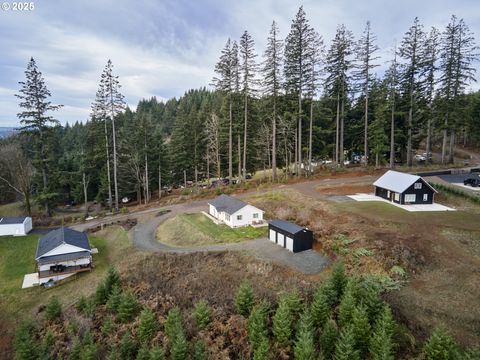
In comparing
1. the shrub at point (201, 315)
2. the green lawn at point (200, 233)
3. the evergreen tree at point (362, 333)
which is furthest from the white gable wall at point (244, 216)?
the evergreen tree at point (362, 333)

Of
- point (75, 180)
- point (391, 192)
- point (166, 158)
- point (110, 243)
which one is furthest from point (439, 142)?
point (75, 180)

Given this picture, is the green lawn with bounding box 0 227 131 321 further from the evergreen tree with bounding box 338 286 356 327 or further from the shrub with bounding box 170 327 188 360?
the evergreen tree with bounding box 338 286 356 327

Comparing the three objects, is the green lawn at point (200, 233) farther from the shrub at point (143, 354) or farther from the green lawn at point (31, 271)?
the shrub at point (143, 354)

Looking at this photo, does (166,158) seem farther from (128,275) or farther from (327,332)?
(327,332)

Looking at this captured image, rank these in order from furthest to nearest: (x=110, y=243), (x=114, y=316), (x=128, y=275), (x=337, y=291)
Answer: (x=110, y=243) → (x=128, y=275) → (x=114, y=316) → (x=337, y=291)

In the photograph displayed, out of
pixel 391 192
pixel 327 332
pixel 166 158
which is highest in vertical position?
pixel 166 158

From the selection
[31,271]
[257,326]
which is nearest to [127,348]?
[257,326]

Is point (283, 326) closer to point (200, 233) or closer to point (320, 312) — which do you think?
point (320, 312)

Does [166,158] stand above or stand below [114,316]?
above
